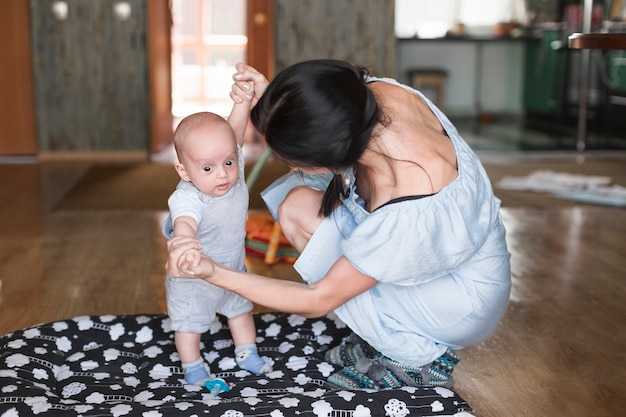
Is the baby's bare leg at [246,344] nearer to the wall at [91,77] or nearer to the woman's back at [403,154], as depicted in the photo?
the woman's back at [403,154]

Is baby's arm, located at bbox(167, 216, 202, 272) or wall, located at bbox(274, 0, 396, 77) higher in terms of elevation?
wall, located at bbox(274, 0, 396, 77)

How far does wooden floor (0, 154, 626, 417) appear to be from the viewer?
1.90 m

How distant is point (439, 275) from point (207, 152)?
539 millimetres

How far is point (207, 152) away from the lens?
168 cm

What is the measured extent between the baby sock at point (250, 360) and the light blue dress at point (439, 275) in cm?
24

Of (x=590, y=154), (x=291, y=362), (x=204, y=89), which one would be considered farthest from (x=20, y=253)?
(x=204, y=89)

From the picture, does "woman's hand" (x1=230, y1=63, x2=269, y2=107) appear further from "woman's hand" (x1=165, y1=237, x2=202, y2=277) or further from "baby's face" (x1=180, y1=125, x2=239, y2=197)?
"woman's hand" (x1=165, y1=237, x2=202, y2=277)

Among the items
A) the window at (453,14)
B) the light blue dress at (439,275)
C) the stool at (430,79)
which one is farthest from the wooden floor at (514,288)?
the window at (453,14)

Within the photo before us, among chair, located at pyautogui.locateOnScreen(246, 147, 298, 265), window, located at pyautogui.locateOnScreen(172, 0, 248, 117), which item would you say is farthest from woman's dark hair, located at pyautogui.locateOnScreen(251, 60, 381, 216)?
window, located at pyautogui.locateOnScreen(172, 0, 248, 117)

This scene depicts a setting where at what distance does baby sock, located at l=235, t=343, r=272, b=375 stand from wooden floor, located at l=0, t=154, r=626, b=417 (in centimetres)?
45

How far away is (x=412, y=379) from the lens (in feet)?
5.94

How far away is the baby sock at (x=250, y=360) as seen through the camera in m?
1.92

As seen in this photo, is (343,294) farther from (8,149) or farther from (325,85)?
(8,149)

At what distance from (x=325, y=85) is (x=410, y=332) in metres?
0.65
